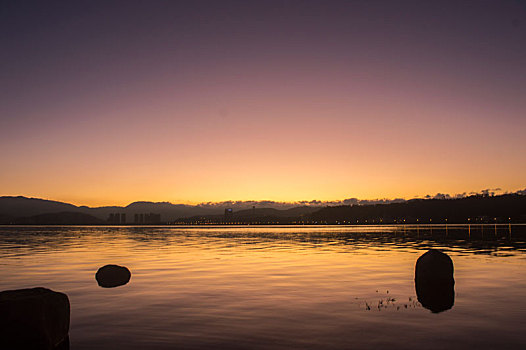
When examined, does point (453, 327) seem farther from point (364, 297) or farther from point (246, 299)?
point (246, 299)

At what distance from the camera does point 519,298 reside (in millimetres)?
23016

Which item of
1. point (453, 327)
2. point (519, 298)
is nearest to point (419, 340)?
point (453, 327)

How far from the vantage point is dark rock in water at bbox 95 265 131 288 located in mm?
28500

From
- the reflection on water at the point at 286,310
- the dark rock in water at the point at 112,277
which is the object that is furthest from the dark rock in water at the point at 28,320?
the dark rock in water at the point at 112,277

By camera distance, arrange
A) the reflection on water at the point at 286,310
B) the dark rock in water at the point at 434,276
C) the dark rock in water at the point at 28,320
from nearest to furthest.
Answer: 1. the dark rock in water at the point at 28,320
2. the reflection on water at the point at 286,310
3. the dark rock in water at the point at 434,276

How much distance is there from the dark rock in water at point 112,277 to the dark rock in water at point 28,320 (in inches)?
574

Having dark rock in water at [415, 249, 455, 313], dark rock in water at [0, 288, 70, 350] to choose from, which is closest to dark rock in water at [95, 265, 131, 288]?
dark rock in water at [0, 288, 70, 350]

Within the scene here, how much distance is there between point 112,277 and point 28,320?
15.9 metres

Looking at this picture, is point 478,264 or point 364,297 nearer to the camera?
point 364,297

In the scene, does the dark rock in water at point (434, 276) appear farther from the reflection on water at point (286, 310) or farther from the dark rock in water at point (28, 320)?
the dark rock in water at point (28, 320)

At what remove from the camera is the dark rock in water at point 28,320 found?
13.1 metres

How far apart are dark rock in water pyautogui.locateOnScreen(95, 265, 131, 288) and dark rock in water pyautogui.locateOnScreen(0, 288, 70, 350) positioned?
47.8ft

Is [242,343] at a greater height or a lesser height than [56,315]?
lesser

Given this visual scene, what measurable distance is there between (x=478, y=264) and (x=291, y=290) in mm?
22764
